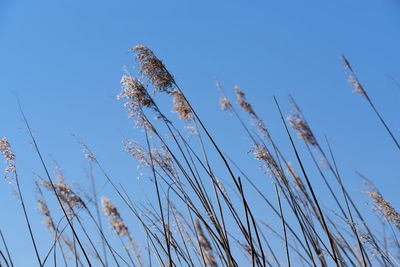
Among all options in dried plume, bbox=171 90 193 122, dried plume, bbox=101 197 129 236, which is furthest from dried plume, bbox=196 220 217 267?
dried plume, bbox=171 90 193 122

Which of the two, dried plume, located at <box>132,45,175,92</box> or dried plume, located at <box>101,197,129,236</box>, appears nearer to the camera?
dried plume, located at <box>132,45,175,92</box>

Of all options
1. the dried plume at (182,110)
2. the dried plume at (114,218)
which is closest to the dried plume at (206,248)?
the dried plume at (114,218)

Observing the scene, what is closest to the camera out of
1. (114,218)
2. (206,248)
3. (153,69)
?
(153,69)

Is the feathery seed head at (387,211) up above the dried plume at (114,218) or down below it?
below

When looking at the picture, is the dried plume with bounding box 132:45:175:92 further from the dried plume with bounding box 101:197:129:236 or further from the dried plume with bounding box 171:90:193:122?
the dried plume with bounding box 101:197:129:236

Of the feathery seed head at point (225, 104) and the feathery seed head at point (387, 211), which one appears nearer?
the feathery seed head at point (387, 211)

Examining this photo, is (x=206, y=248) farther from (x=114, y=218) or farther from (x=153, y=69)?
(x=153, y=69)

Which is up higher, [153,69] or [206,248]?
[153,69]

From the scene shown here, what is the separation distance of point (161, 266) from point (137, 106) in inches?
35.8

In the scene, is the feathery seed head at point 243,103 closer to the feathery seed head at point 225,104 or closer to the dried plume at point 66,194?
the feathery seed head at point 225,104

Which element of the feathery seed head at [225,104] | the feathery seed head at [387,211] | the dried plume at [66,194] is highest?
the feathery seed head at [225,104]

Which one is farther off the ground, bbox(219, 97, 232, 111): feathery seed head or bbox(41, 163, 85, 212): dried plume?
bbox(219, 97, 232, 111): feathery seed head

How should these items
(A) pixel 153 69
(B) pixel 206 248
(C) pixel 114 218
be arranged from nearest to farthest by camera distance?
(A) pixel 153 69, (C) pixel 114 218, (B) pixel 206 248

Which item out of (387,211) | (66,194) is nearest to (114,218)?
(66,194)
